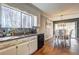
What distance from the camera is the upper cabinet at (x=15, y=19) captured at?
2.44 m

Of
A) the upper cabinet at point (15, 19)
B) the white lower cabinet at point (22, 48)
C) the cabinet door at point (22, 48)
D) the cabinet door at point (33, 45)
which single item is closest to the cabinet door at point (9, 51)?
the white lower cabinet at point (22, 48)

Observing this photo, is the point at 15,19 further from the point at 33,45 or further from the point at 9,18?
the point at 33,45

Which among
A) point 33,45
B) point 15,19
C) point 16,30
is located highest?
point 15,19

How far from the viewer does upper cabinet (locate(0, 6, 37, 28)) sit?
2.44 m

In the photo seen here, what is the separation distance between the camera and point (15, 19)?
262 cm

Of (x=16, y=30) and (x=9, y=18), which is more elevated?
(x=9, y=18)

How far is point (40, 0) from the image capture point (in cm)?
184

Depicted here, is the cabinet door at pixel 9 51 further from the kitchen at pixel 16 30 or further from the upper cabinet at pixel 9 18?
the upper cabinet at pixel 9 18

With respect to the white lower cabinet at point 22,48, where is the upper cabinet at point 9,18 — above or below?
above

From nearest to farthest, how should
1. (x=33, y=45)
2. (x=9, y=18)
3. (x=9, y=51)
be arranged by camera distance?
(x=9, y=51) < (x=9, y=18) < (x=33, y=45)

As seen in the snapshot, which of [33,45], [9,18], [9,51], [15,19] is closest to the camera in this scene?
[9,51]

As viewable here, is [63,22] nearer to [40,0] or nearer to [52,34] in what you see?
[52,34]

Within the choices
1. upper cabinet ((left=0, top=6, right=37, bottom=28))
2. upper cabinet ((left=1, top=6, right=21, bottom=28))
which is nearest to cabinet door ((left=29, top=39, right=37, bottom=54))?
upper cabinet ((left=0, top=6, right=37, bottom=28))

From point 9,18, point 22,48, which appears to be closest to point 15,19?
point 9,18
